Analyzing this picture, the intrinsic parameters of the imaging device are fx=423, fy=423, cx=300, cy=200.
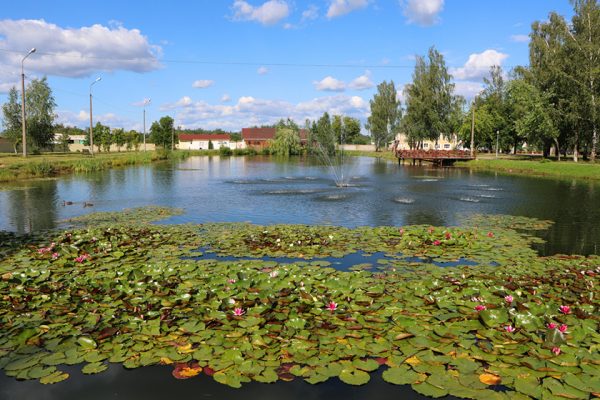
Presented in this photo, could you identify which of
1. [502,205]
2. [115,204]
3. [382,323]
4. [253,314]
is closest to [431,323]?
[382,323]

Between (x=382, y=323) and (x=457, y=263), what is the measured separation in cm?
470

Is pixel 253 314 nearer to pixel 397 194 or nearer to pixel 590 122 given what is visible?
pixel 397 194

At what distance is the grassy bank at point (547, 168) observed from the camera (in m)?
38.6

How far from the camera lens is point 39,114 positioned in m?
64.0

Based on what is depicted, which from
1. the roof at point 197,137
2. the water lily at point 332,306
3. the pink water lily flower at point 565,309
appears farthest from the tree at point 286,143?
the pink water lily flower at point 565,309

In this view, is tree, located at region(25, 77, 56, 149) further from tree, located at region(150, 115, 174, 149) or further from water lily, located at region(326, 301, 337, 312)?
water lily, located at region(326, 301, 337, 312)

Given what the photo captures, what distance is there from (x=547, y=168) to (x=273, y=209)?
35.5 m

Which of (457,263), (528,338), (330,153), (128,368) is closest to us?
(128,368)

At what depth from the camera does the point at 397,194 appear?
89.0ft

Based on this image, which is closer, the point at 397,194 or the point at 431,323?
the point at 431,323

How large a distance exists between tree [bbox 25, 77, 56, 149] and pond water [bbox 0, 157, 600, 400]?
119ft

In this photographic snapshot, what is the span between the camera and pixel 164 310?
6988 millimetres

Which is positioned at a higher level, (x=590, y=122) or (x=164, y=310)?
(x=590, y=122)

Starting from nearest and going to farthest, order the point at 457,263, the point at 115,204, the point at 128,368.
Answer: the point at 128,368
the point at 457,263
the point at 115,204
